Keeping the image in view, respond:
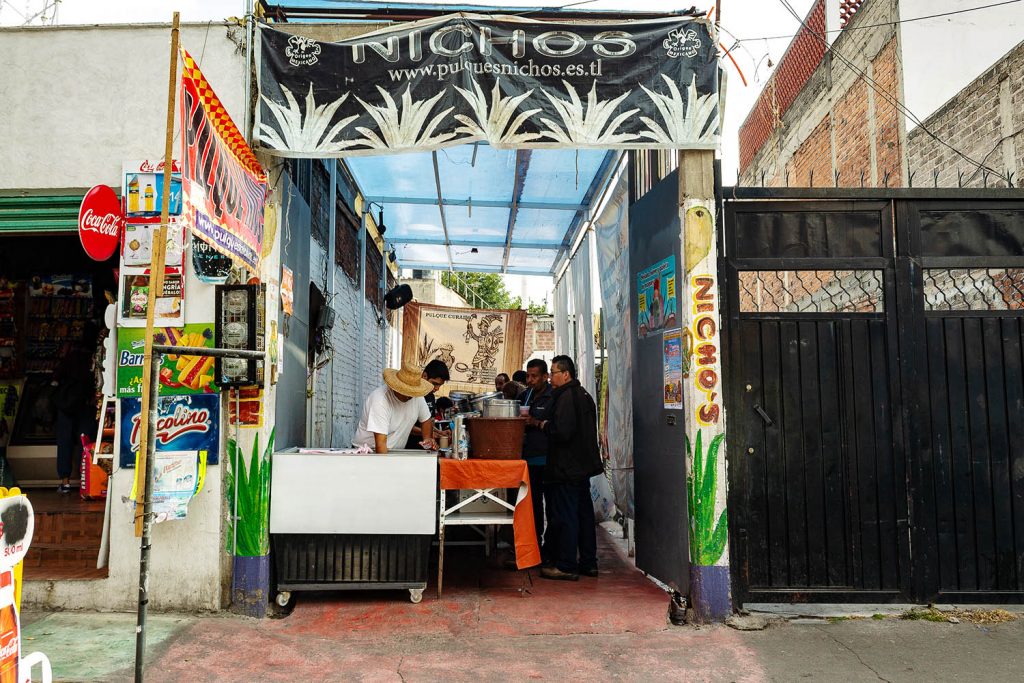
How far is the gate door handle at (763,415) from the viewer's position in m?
5.28

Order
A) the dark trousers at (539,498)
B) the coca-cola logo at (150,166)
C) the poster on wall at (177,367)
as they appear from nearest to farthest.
Result: the poster on wall at (177,367)
the coca-cola logo at (150,166)
the dark trousers at (539,498)

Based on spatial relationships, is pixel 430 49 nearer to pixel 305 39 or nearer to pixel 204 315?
pixel 305 39

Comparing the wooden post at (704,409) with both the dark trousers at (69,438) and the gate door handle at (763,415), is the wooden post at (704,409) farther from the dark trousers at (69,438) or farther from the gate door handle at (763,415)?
the dark trousers at (69,438)

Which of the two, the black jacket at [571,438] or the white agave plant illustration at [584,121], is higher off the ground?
the white agave plant illustration at [584,121]

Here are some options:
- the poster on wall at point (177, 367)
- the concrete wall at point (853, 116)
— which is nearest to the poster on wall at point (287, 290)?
the poster on wall at point (177, 367)

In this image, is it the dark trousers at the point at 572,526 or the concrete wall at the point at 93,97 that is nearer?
the concrete wall at the point at 93,97

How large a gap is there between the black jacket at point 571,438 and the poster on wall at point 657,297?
0.83 m

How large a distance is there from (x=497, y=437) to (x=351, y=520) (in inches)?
49.8

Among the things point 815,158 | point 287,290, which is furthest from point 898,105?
point 287,290

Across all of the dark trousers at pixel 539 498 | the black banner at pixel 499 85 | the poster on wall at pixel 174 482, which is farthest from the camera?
the dark trousers at pixel 539 498

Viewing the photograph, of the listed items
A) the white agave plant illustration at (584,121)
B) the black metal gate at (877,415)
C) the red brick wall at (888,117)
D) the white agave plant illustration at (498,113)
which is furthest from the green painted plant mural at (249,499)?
the red brick wall at (888,117)

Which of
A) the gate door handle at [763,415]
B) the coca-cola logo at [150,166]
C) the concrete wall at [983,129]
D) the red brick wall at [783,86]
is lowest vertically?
the gate door handle at [763,415]

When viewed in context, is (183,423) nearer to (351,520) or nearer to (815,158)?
(351,520)

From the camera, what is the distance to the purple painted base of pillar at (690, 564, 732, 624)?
5.11 m
